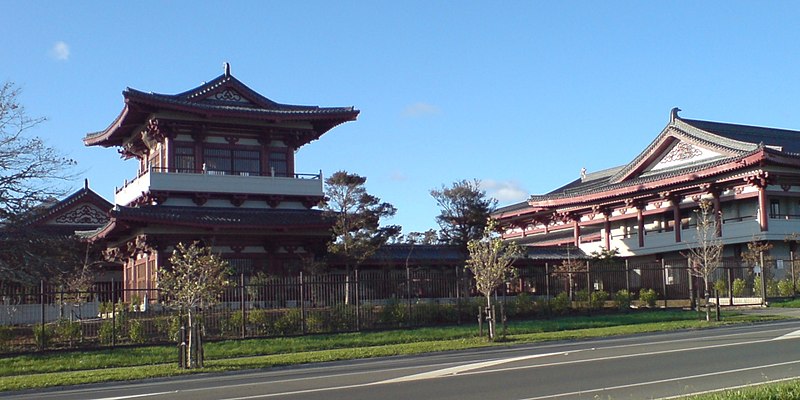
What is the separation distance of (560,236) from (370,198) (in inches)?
1030

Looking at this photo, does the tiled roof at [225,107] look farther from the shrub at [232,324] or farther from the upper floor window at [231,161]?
the shrub at [232,324]

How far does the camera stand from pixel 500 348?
81.1 feet

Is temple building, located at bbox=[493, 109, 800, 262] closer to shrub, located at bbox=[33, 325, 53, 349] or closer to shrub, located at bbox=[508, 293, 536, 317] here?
shrub, located at bbox=[508, 293, 536, 317]

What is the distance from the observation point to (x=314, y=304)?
102 ft

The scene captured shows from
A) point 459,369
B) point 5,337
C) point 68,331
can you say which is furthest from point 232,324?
point 459,369

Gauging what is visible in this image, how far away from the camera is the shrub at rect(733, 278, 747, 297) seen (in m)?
40.0

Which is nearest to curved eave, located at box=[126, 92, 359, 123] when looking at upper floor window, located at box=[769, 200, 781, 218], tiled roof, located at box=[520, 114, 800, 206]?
tiled roof, located at box=[520, 114, 800, 206]

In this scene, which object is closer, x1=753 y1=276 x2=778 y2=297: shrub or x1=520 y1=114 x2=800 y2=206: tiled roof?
x1=753 y1=276 x2=778 y2=297: shrub

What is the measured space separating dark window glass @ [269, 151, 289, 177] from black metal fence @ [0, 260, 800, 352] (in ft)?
29.3

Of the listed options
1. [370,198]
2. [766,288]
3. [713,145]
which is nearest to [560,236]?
[713,145]

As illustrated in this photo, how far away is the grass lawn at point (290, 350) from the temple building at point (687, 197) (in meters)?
13.2

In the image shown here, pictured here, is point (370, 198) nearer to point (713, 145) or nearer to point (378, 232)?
point (378, 232)

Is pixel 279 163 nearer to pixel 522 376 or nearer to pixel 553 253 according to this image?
pixel 553 253

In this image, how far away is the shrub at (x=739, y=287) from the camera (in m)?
40.0
